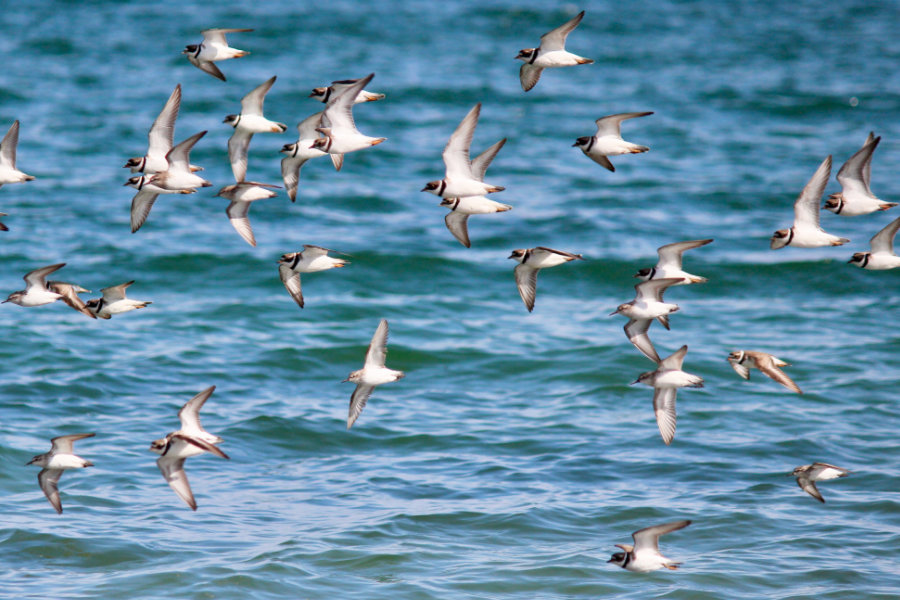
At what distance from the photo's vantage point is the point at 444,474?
16.3 metres

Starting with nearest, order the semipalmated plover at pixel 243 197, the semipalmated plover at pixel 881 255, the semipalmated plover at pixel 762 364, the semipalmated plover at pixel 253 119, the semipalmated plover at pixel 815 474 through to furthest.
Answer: the semipalmated plover at pixel 762 364 < the semipalmated plover at pixel 815 474 < the semipalmated plover at pixel 881 255 < the semipalmated plover at pixel 243 197 < the semipalmated plover at pixel 253 119

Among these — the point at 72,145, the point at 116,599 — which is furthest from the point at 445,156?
the point at 72,145

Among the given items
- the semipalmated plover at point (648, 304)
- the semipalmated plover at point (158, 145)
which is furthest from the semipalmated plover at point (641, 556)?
the semipalmated plover at point (158, 145)

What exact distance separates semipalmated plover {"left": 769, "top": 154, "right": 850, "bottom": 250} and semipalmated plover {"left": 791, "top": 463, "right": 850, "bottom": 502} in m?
2.50

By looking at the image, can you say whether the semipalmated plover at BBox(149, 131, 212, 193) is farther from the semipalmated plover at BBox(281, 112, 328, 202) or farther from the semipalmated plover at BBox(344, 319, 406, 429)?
the semipalmated plover at BBox(344, 319, 406, 429)

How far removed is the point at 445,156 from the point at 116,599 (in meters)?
6.40

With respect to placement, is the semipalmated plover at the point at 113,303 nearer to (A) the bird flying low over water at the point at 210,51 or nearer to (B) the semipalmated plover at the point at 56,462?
(B) the semipalmated plover at the point at 56,462

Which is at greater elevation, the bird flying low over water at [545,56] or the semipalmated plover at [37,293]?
the bird flying low over water at [545,56]

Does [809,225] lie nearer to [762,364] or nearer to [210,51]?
[762,364]

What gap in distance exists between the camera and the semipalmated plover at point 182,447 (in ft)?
37.2

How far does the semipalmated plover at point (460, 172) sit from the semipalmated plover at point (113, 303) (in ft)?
12.0

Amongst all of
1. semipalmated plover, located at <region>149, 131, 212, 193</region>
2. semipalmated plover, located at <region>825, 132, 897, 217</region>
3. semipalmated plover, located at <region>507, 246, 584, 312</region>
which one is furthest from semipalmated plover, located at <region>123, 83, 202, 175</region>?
semipalmated plover, located at <region>825, 132, 897, 217</region>

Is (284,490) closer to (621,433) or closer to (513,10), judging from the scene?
(621,433)

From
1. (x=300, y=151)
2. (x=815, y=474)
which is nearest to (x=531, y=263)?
(x=300, y=151)
